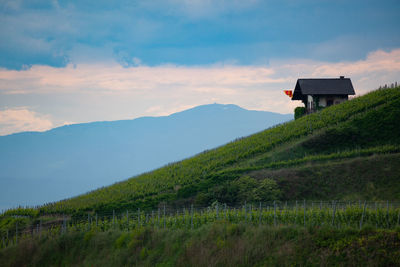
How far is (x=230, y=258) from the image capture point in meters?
19.8

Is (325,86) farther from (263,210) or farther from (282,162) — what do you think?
(263,210)

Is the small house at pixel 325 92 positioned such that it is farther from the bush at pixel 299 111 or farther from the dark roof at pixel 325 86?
the bush at pixel 299 111

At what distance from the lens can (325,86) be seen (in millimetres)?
68062

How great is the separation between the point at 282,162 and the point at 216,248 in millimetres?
26309

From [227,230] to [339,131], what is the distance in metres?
33.0

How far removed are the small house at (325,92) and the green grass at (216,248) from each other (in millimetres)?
49538

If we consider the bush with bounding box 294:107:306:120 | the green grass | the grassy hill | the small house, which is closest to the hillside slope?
the grassy hill

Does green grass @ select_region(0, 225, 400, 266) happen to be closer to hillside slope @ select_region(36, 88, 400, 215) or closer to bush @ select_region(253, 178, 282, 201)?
bush @ select_region(253, 178, 282, 201)

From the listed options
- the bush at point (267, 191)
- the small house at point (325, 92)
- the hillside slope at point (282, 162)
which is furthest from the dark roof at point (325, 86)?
the bush at point (267, 191)

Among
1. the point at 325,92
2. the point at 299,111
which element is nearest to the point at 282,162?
the point at 325,92

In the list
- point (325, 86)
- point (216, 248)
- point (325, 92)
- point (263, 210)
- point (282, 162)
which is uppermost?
point (325, 86)

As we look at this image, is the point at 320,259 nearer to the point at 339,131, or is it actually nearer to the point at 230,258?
the point at 230,258

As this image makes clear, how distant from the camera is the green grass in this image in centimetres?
1711

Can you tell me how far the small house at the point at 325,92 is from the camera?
66750mm
